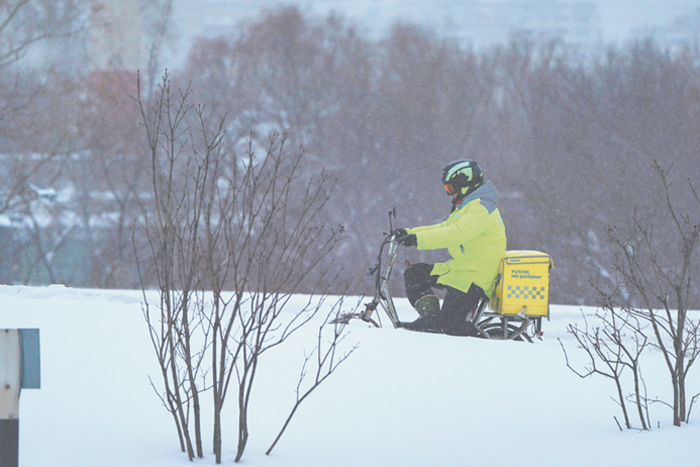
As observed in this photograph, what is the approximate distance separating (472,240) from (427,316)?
622mm

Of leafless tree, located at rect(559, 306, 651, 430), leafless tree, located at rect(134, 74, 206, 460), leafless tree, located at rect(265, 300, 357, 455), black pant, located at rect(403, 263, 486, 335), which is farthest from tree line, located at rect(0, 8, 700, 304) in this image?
leafless tree, located at rect(134, 74, 206, 460)

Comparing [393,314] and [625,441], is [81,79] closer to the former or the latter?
[393,314]

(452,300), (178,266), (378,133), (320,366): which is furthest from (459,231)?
(378,133)

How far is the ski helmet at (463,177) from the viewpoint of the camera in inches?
194

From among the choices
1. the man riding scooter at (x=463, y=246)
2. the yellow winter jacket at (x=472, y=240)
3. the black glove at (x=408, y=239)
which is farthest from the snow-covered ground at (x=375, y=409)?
the black glove at (x=408, y=239)

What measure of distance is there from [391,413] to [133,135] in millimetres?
14901

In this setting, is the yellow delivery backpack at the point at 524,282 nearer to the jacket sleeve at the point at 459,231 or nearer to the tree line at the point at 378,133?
the jacket sleeve at the point at 459,231

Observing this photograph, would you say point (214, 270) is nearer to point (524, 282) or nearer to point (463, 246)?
point (463, 246)

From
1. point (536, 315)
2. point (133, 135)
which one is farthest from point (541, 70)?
point (536, 315)

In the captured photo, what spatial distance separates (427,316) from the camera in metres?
5.08

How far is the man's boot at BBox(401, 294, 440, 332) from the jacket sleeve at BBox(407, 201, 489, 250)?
1.69 ft

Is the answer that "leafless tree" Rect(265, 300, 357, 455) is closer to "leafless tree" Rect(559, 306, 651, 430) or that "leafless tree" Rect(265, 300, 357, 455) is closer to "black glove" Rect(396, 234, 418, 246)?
"black glove" Rect(396, 234, 418, 246)

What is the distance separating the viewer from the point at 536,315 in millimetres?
4930

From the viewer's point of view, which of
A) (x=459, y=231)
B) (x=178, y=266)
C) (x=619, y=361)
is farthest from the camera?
(x=459, y=231)
